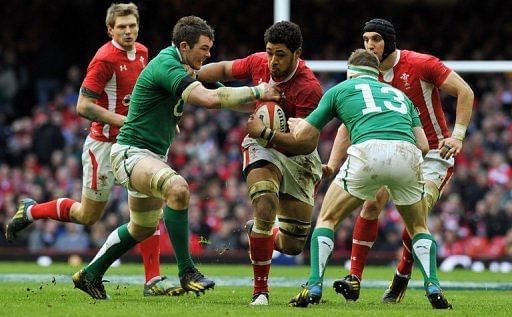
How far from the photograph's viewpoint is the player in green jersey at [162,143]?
9336 mm

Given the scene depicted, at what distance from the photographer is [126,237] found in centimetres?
996

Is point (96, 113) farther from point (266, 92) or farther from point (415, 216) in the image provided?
point (415, 216)

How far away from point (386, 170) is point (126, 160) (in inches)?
81.6

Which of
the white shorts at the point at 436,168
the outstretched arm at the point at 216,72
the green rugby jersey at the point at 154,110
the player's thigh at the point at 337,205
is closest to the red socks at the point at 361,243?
the white shorts at the point at 436,168

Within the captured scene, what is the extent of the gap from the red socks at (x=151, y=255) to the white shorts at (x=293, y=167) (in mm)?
1434

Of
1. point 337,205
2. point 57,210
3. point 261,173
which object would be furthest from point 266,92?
point 57,210

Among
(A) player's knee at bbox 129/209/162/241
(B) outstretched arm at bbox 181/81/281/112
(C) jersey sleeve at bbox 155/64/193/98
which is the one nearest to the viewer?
(B) outstretched arm at bbox 181/81/281/112

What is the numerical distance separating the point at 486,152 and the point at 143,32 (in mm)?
6446

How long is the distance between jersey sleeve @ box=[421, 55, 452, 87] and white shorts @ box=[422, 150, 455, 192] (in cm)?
62

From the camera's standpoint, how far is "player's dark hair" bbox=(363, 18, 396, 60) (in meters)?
10.5

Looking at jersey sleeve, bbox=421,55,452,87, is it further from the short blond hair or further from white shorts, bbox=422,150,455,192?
the short blond hair

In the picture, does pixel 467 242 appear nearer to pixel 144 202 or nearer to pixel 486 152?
pixel 486 152

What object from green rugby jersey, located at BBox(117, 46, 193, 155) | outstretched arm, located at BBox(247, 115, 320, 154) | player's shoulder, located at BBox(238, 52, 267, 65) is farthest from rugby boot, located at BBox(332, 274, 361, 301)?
player's shoulder, located at BBox(238, 52, 267, 65)

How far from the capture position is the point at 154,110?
983cm
